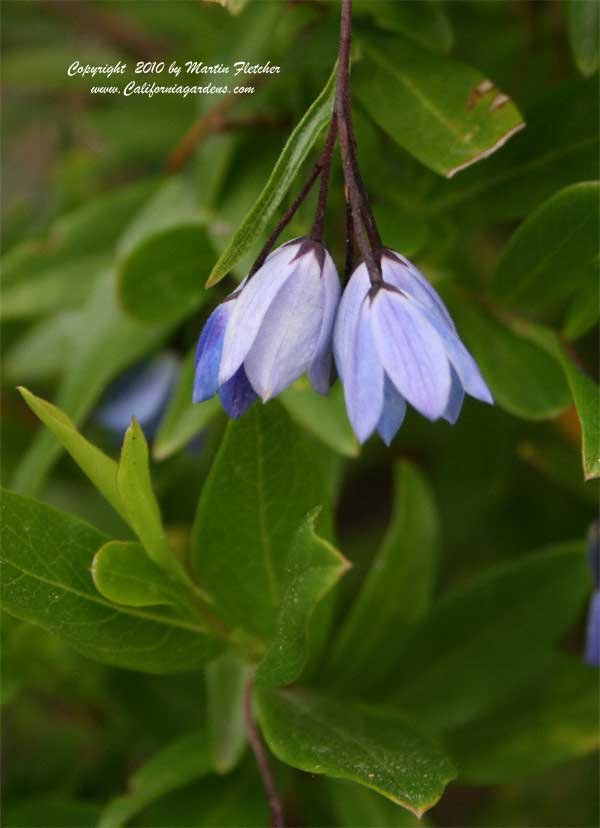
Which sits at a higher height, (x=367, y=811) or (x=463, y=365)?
(x=463, y=365)

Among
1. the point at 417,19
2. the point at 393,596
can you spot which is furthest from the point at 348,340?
the point at 393,596

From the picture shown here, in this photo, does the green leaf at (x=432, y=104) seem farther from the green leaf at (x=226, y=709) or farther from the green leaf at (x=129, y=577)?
the green leaf at (x=226, y=709)

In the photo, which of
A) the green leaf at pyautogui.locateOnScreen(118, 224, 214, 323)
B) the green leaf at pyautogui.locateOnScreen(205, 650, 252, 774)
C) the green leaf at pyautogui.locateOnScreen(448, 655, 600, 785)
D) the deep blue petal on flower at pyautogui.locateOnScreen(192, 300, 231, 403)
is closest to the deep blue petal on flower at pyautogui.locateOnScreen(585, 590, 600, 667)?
the green leaf at pyautogui.locateOnScreen(448, 655, 600, 785)

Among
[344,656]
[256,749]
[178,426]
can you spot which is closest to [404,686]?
[344,656]

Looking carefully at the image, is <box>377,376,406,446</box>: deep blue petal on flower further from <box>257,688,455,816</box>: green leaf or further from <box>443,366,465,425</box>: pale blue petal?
<box>257,688,455,816</box>: green leaf

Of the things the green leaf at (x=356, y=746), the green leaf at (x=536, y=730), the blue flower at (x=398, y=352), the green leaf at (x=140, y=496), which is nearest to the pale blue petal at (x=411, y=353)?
the blue flower at (x=398, y=352)

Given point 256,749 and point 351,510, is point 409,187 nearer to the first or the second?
point 256,749

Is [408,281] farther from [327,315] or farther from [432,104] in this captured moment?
[432,104]

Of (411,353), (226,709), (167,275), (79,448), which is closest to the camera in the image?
(411,353)
